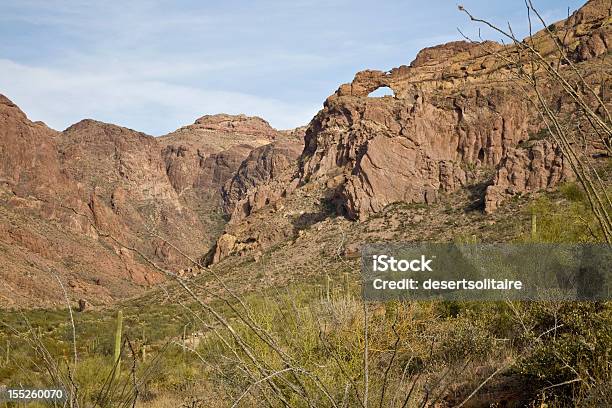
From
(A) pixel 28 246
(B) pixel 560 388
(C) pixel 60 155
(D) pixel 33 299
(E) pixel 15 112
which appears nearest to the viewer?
(B) pixel 560 388

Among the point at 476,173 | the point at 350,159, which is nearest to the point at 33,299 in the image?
the point at 350,159

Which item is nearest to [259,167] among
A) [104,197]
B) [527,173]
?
[104,197]

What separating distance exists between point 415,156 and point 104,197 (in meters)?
59.9

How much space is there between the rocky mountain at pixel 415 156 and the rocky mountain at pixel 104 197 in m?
12.4

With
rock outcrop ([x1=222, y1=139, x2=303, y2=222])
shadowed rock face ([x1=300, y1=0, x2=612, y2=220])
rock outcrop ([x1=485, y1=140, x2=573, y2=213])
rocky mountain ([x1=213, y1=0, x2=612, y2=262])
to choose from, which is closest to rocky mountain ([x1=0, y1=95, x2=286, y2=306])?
rock outcrop ([x1=222, y1=139, x2=303, y2=222])

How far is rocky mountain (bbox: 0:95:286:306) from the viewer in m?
53.0

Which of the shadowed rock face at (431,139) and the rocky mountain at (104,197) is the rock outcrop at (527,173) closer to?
the shadowed rock face at (431,139)

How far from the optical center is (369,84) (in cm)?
7138

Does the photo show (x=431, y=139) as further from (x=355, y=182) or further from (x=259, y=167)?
(x=259, y=167)

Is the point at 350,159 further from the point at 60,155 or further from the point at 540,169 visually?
the point at 60,155

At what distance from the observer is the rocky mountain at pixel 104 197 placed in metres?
53.0

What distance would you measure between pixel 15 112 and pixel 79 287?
38.2 metres

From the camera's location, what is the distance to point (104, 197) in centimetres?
9119

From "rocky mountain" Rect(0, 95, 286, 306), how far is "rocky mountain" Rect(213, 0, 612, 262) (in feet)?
40.5
